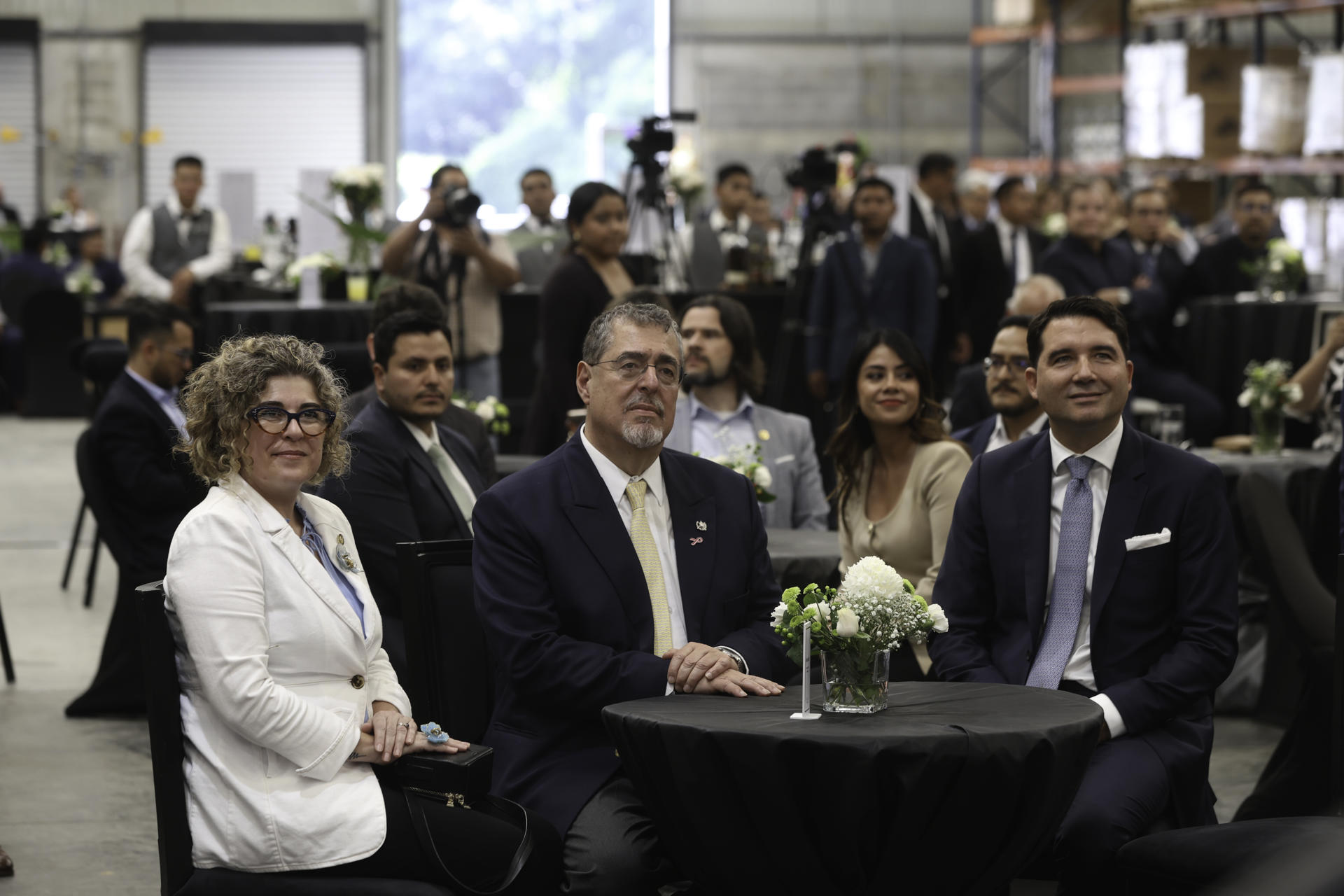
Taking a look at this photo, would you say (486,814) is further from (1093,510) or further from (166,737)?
(1093,510)

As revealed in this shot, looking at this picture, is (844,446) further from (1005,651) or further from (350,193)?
(350,193)

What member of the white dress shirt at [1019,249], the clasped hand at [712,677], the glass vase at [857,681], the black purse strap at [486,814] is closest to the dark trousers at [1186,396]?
the white dress shirt at [1019,249]

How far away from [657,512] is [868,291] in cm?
452

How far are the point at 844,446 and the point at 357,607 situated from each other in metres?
1.73

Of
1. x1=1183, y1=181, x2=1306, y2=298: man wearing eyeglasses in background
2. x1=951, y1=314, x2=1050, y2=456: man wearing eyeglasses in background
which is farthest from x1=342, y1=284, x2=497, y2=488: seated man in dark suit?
x1=1183, y1=181, x2=1306, y2=298: man wearing eyeglasses in background

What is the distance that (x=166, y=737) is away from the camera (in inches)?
97.0

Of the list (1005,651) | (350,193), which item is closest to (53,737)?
(1005,651)

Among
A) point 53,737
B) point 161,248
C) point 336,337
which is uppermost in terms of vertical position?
point 161,248

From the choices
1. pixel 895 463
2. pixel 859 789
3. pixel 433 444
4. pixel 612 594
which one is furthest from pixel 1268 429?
pixel 859 789

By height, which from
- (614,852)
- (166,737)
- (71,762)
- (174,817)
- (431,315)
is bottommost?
(71,762)

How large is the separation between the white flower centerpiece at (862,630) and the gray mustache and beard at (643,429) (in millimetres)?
517

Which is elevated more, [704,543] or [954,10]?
[954,10]

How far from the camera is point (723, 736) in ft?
7.70

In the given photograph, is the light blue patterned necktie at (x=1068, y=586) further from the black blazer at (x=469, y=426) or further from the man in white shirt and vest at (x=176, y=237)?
the man in white shirt and vest at (x=176, y=237)
